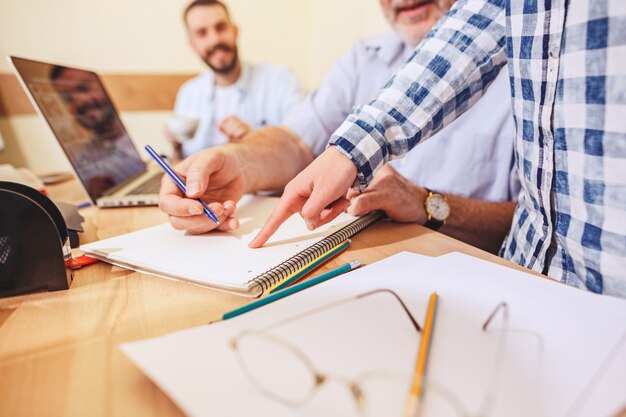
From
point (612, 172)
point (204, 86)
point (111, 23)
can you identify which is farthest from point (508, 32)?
point (111, 23)

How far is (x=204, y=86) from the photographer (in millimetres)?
2436

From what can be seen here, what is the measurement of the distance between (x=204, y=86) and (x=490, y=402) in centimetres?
247

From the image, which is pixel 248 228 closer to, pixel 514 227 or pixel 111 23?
pixel 514 227

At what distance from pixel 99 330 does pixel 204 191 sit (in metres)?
0.30

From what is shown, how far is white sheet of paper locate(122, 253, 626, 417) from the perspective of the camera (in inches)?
9.3

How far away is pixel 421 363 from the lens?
0.87 feet

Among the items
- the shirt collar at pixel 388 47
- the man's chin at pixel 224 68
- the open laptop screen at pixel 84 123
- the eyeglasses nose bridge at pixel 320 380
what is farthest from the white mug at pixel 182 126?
the eyeglasses nose bridge at pixel 320 380

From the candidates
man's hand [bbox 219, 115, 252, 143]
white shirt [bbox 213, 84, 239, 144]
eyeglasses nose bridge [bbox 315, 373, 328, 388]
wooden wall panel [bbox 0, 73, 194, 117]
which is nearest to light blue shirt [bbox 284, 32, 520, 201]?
man's hand [bbox 219, 115, 252, 143]

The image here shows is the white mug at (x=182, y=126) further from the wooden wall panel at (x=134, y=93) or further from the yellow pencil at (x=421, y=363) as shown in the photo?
the yellow pencil at (x=421, y=363)

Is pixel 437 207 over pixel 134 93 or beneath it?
beneath

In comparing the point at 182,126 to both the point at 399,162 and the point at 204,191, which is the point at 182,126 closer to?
the point at 399,162

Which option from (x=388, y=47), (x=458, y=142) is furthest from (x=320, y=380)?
(x=388, y=47)

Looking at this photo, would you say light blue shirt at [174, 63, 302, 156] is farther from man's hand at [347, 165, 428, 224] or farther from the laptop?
man's hand at [347, 165, 428, 224]

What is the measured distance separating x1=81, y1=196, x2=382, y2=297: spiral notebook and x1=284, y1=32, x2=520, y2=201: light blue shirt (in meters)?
0.49
